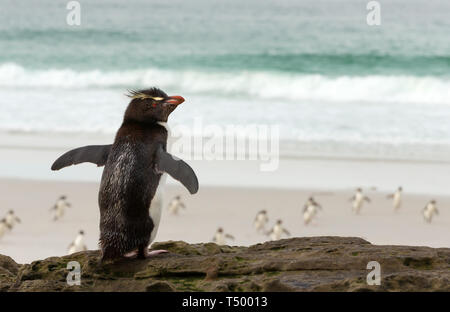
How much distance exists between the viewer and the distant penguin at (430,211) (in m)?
12.3

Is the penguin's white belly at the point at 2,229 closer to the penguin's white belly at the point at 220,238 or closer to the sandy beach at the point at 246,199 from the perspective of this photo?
the sandy beach at the point at 246,199

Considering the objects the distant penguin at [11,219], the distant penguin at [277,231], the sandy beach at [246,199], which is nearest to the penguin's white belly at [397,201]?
the sandy beach at [246,199]

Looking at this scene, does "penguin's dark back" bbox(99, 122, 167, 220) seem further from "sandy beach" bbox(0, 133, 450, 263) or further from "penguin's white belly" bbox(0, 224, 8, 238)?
"penguin's white belly" bbox(0, 224, 8, 238)

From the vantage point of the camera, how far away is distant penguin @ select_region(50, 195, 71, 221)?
40.1 feet

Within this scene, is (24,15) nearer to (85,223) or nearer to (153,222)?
(85,223)

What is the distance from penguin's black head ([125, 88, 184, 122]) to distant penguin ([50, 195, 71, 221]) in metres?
7.19

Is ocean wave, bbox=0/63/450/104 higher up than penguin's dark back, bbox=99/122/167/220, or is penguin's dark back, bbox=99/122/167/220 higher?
ocean wave, bbox=0/63/450/104

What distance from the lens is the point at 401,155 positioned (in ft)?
55.2

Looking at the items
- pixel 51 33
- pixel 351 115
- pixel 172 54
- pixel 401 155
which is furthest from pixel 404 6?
pixel 401 155

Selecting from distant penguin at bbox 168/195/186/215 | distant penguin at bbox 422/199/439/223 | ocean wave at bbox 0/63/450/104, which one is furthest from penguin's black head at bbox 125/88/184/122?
ocean wave at bbox 0/63/450/104

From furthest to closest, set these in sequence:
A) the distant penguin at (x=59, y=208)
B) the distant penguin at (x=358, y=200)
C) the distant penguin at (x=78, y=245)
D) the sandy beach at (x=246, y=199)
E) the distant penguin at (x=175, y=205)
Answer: the distant penguin at (x=358, y=200), the distant penguin at (x=175, y=205), the distant penguin at (x=59, y=208), the sandy beach at (x=246, y=199), the distant penguin at (x=78, y=245)

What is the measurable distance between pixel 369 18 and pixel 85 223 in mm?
30712

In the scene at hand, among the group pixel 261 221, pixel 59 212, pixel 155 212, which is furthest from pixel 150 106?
pixel 59 212

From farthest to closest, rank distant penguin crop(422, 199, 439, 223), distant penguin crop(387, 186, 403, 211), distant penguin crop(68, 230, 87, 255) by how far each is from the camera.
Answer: distant penguin crop(387, 186, 403, 211) → distant penguin crop(422, 199, 439, 223) → distant penguin crop(68, 230, 87, 255)
